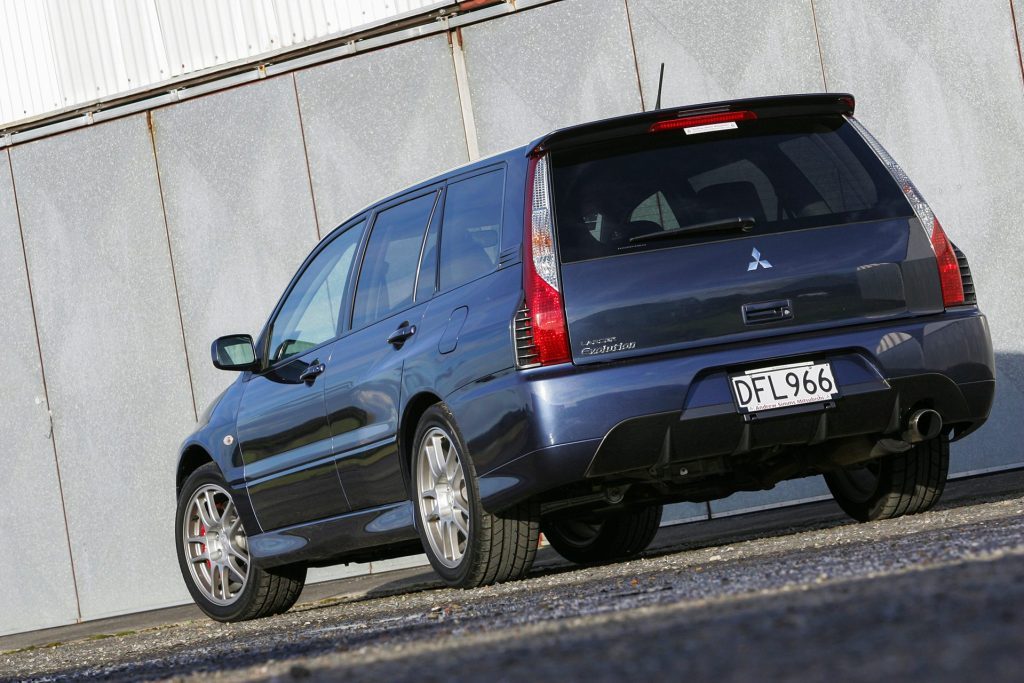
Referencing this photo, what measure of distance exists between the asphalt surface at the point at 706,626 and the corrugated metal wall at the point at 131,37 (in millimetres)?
6330

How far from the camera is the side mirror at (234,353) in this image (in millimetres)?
7312

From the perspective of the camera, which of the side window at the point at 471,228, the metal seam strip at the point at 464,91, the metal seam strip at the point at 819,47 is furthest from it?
the metal seam strip at the point at 464,91

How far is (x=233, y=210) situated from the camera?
1195 centimetres

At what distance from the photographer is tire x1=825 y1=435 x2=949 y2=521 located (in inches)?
252

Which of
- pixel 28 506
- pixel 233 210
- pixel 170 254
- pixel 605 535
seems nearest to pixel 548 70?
pixel 233 210

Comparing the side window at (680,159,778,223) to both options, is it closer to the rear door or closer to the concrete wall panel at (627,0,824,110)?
the rear door

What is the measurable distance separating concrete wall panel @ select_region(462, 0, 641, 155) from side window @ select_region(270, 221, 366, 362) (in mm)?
4215

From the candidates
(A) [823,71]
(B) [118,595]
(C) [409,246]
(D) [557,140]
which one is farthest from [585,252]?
(B) [118,595]

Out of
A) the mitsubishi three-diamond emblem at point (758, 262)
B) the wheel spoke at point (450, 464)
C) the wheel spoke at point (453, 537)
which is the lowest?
the wheel spoke at point (453, 537)

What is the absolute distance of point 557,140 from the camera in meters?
5.70

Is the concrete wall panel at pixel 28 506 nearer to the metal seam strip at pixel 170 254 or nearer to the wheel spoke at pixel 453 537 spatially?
the metal seam strip at pixel 170 254

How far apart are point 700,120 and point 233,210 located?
6.87 m

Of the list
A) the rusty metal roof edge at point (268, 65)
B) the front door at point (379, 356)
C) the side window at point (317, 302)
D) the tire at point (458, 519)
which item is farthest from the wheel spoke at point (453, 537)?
the rusty metal roof edge at point (268, 65)

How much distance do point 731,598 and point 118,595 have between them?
9217 millimetres
